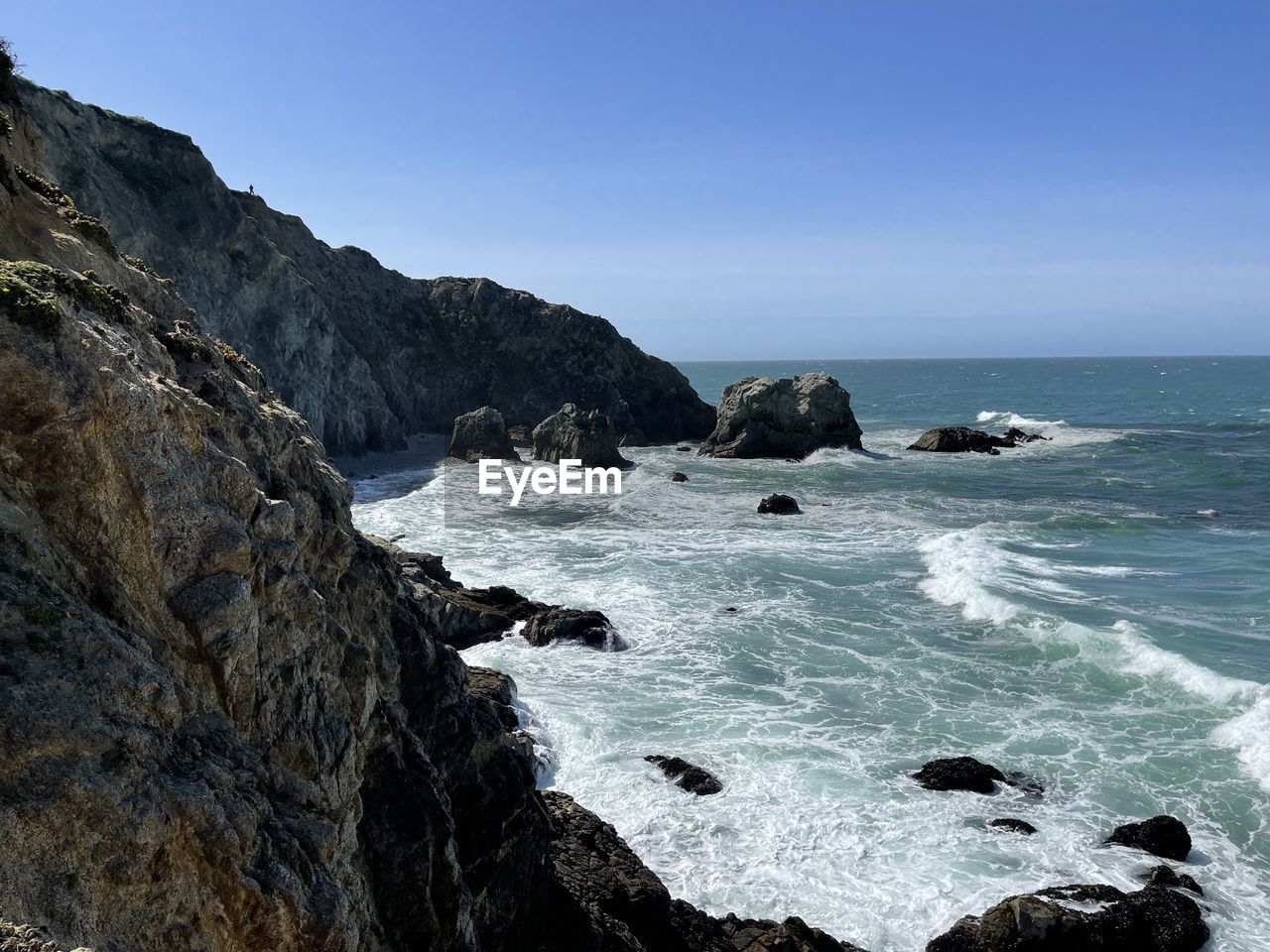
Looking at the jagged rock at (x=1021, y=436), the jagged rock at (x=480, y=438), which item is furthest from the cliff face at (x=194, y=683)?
the jagged rock at (x=1021, y=436)

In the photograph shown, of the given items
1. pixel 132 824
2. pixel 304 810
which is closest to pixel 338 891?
pixel 304 810

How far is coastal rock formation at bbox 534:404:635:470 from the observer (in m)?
59.2

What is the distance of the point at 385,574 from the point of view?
38.9ft

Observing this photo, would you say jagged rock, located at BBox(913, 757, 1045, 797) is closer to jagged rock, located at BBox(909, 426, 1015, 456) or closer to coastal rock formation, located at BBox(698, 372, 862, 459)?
coastal rock formation, located at BBox(698, 372, 862, 459)

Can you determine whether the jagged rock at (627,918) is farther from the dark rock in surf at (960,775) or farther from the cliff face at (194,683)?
the dark rock in surf at (960,775)

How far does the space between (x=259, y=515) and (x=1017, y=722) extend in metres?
16.8

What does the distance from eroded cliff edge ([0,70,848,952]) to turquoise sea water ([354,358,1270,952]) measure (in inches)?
136

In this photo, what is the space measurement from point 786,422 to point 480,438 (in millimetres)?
21438

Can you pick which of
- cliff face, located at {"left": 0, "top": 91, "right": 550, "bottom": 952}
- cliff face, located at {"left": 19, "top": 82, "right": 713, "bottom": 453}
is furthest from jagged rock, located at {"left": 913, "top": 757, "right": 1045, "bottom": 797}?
cliff face, located at {"left": 19, "top": 82, "right": 713, "bottom": 453}

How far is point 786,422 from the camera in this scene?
6575cm

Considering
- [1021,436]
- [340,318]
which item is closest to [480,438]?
[340,318]

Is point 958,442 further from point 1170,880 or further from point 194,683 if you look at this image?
point 194,683

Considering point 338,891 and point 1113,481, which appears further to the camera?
point 1113,481

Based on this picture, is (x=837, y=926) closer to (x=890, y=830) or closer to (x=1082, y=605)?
(x=890, y=830)
